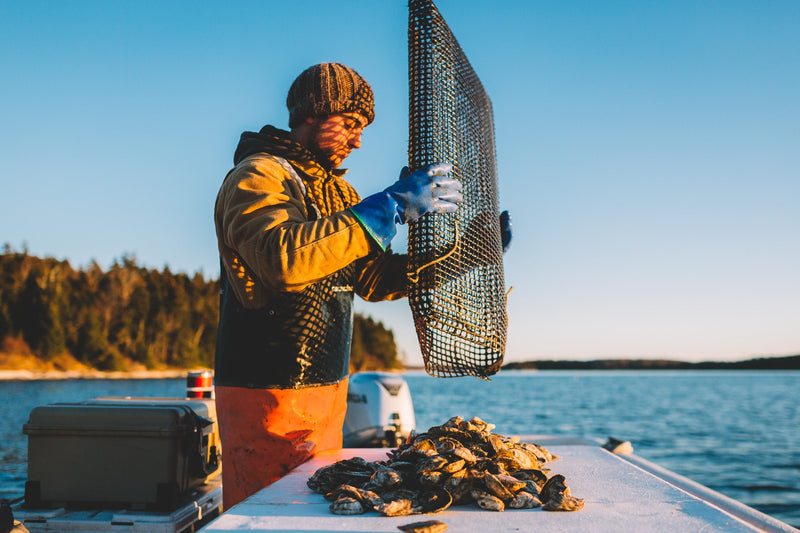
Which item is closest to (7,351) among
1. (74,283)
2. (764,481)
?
(74,283)

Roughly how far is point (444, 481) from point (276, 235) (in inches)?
37.8

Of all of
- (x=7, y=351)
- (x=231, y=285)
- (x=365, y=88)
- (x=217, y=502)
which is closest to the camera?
(x=231, y=285)

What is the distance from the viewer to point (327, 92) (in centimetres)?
245

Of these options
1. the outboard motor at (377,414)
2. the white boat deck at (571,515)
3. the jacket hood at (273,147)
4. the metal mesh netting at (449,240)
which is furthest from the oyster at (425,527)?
the outboard motor at (377,414)

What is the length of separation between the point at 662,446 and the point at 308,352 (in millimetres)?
22188

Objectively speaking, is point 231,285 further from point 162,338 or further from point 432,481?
point 162,338

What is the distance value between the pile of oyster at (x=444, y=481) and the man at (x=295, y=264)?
40 cm

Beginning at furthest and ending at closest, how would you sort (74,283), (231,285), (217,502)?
(74,283), (217,502), (231,285)

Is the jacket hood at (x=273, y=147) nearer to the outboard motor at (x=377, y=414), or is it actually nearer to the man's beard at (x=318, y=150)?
the man's beard at (x=318, y=150)

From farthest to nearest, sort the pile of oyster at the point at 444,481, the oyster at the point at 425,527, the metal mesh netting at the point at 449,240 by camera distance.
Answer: the metal mesh netting at the point at 449,240 → the pile of oyster at the point at 444,481 → the oyster at the point at 425,527

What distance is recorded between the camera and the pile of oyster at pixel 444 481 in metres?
1.78

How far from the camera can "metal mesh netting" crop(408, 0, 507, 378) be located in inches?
90.0

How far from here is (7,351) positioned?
Result: 57938 mm

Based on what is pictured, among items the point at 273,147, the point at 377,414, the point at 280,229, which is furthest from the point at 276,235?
the point at 377,414
